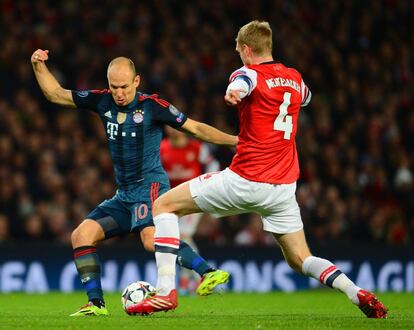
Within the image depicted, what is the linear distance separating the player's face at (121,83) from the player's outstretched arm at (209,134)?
20.3 inches

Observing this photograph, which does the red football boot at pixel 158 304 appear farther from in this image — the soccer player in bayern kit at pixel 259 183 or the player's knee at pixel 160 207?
the player's knee at pixel 160 207

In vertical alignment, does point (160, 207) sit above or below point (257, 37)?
below

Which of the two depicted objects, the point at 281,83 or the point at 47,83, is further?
the point at 47,83

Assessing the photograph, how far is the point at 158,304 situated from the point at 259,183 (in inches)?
44.5

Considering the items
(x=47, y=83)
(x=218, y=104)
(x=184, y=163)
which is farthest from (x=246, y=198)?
(x=218, y=104)

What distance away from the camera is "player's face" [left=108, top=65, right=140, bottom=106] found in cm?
839

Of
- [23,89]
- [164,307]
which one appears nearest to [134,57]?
[23,89]

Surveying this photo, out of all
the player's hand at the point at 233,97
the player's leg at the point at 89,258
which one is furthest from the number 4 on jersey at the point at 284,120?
the player's leg at the point at 89,258

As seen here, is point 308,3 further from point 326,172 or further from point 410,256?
point 410,256

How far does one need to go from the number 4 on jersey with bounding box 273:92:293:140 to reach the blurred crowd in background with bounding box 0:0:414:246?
24.0 ft

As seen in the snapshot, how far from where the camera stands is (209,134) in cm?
830

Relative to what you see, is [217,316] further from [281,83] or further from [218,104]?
[218,104]

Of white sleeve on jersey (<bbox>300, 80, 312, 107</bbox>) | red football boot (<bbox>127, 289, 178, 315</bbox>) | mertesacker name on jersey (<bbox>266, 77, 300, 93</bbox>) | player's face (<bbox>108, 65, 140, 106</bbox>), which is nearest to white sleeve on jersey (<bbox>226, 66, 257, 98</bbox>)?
mertesacker name on jersey (<bbox>266, 77, 300, 93</bbox>)

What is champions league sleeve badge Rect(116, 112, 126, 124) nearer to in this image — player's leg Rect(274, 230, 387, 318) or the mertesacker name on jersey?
the mertesacker name on jersey
